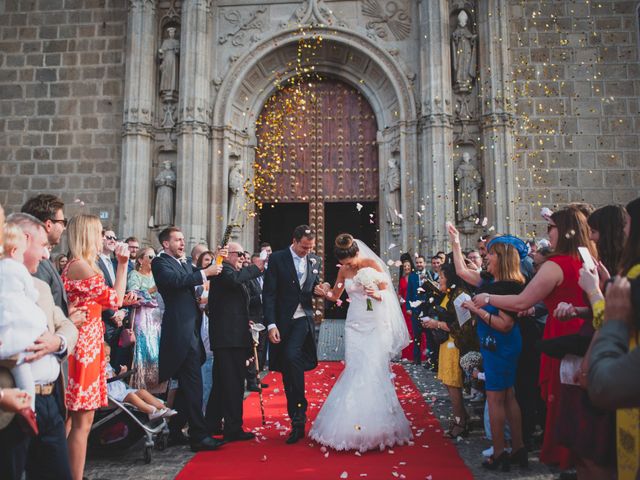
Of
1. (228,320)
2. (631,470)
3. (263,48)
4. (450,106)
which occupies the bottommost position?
(631,470)

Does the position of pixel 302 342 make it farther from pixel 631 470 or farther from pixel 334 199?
pixel 334 199

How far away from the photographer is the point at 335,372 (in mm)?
9352

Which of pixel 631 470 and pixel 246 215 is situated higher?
pixel 246 215

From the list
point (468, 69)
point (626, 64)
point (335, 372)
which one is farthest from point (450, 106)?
point (335, 372)

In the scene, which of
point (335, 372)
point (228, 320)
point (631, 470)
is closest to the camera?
point (631, 470)

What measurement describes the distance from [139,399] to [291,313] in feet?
5.66

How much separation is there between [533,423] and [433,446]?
1.00m

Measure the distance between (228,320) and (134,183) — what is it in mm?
8585

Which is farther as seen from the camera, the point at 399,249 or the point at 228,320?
the point at 399,249

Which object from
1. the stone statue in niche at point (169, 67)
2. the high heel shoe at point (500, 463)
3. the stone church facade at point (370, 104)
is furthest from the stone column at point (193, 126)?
the high heel shoe at point (500, 463)

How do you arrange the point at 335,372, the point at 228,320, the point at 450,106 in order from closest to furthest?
1. the point at 228,320
2. the point at 335,372
3. the point at 450,106

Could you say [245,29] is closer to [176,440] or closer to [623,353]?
[176,440]

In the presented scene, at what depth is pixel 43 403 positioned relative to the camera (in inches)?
107

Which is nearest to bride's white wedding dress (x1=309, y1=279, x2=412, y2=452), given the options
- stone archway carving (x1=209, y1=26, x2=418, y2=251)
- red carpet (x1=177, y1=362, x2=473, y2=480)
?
red carpet (x1=177, y1=362, x2=473, y2=480)
